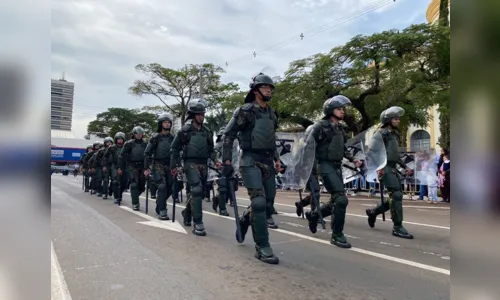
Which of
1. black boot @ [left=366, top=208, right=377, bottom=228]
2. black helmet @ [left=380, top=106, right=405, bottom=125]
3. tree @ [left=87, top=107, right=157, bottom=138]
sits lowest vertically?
Answer: black boot @ [left=366, top=208, right=377, bottom=228]

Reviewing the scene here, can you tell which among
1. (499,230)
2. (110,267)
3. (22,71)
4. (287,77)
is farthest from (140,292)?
(287,77)

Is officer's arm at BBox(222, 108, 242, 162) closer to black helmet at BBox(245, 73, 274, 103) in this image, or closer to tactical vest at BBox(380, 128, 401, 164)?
black helmet at BBox(245, 73, 274, 103)

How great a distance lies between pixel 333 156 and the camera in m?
5.76

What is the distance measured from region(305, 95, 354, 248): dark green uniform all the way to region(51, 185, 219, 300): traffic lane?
228cm

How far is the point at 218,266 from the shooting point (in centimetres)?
452

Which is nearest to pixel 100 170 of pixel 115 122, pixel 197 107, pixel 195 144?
pixel 195 144

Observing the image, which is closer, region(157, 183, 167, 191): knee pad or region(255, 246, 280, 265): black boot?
region(255, 246, 280, 265): black boot

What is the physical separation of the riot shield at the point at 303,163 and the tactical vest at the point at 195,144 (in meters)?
1.61

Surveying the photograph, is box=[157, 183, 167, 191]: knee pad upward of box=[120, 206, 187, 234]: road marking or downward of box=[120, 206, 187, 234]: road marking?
upward

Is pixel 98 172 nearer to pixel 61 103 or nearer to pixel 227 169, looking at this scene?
pixel 227 169

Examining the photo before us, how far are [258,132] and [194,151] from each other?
7.09ft

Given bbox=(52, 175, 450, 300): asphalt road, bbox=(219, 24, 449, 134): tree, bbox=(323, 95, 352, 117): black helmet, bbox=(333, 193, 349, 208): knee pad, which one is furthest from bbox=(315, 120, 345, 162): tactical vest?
bbox=(219, 24, 449, 134): tree

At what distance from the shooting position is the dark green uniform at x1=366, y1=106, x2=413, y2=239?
251 inches

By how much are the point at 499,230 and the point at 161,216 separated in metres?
7.88
